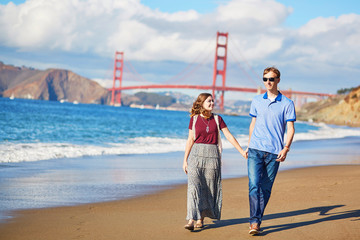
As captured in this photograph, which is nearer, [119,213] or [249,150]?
[249,150]

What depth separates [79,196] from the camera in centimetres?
468

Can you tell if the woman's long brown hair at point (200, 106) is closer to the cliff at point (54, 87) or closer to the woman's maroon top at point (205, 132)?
the woman's maroon top at point (205, 132)

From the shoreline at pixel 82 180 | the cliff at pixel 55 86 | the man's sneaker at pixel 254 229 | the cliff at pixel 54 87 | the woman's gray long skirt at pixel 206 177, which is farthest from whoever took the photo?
the cliff at pixel 55 86

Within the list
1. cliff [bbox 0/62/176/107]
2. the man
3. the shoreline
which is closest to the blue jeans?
the man

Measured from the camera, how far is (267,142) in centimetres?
329

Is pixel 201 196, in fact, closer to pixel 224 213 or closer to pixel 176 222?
pixel 176 222

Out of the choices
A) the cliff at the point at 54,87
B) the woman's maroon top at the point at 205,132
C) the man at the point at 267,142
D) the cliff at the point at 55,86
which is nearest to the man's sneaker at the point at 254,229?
the man at the point at 267,142

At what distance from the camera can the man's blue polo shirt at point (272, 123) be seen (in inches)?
129

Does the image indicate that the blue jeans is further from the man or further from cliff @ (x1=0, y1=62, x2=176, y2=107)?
cliff @ (x1=0, y1=62, x2=176, y2=107)

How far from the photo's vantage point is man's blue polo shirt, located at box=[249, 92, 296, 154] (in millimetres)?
3285

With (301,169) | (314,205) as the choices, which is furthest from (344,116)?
(314,205)

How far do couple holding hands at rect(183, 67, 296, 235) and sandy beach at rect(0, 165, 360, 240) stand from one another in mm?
201

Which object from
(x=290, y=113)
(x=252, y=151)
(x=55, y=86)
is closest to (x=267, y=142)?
(x=252, y=151)

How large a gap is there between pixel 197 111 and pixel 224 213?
→ 1.09 metres
